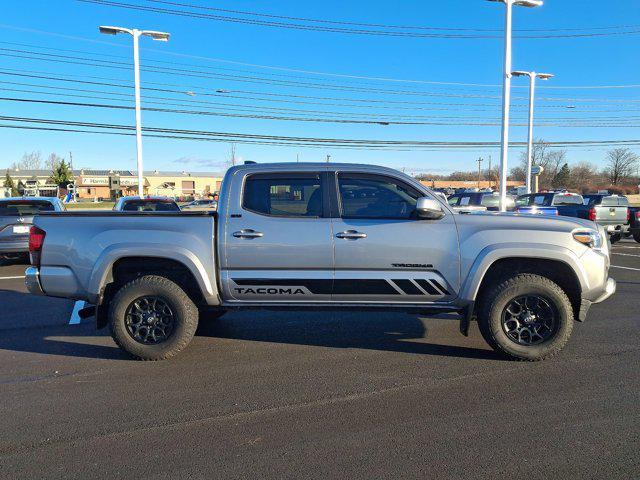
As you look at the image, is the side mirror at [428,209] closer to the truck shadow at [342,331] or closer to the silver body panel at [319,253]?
the silver body panel at [319,253]

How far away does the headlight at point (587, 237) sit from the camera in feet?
15.5

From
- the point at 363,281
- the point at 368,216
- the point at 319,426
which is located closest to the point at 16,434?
the point at 319,426

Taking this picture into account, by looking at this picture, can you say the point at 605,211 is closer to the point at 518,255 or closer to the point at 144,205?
the point at 518,255

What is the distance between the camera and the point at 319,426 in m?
3.57

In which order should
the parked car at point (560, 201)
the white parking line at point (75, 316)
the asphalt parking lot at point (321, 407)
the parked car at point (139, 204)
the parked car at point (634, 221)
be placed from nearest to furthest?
the asphalt parking lot at point (321, 407)
the white parking line at point (75, 316)
the parked car at point (139, 204)
the parked car at point (560, 201)
the parked car at point (634, 221)

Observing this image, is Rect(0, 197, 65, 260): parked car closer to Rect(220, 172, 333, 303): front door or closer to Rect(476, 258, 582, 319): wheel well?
Rect(220, 172, 333, 303): front door

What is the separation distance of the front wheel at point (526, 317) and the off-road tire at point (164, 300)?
294 centimetres

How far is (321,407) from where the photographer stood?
12.7 ft

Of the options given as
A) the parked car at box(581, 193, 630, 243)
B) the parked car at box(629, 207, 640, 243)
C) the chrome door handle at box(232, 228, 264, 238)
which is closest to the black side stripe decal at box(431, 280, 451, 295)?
the chrome door handle at box(232, 228, 264, 238)

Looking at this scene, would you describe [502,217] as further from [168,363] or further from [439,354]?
[168,363]

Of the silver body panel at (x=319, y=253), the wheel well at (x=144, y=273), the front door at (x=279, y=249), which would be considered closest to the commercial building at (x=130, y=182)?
the wheel well at (x=144, y=273)

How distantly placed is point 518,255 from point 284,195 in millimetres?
2338

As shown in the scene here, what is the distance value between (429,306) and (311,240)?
4.36 feet

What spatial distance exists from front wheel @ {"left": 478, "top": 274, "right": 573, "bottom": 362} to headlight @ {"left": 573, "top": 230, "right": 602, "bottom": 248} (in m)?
0.49
